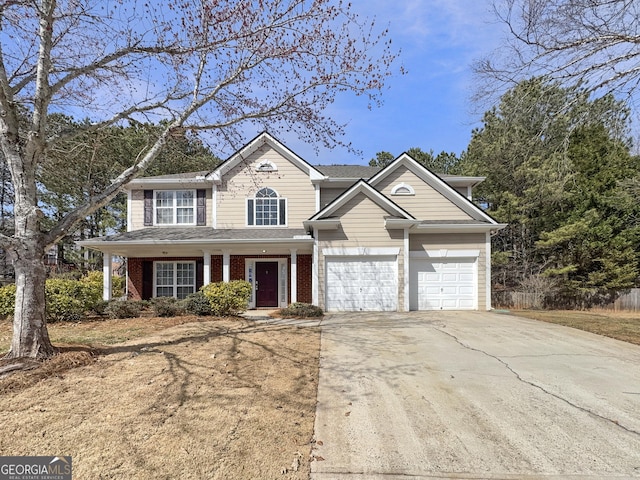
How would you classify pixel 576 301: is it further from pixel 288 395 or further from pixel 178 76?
pixel 178 76

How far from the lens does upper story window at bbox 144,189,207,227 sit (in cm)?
1577

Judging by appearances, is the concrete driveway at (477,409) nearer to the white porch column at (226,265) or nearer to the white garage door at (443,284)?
the white garage door at (443,284)

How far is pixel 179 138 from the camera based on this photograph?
24.9 ft

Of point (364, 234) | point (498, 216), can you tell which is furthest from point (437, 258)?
point (498, 216)

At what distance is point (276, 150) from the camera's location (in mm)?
Answer: 15633

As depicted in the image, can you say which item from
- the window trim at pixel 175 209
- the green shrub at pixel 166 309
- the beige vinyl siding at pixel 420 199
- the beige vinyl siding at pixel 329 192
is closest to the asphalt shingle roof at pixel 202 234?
the window trim at pixel 175 209

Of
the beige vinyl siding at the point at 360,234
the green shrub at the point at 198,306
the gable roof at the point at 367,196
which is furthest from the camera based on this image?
the beige vinyl siding at the point at 360,234

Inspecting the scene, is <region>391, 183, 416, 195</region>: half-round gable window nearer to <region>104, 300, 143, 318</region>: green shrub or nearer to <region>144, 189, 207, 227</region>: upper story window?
<region>144, 189, 207, 227</region>: upper story window

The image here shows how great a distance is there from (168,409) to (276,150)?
13.0 m

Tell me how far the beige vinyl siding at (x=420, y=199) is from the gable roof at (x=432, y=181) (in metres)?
0.12

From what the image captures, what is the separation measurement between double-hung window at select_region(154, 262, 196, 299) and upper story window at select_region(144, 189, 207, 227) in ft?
6.24

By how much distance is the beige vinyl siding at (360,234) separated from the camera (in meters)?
13.1

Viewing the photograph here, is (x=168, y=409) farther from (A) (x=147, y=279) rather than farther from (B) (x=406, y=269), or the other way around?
(A) (x=147, y=279)

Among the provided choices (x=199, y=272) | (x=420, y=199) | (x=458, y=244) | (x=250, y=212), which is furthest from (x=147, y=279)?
(x=458, y=244)
